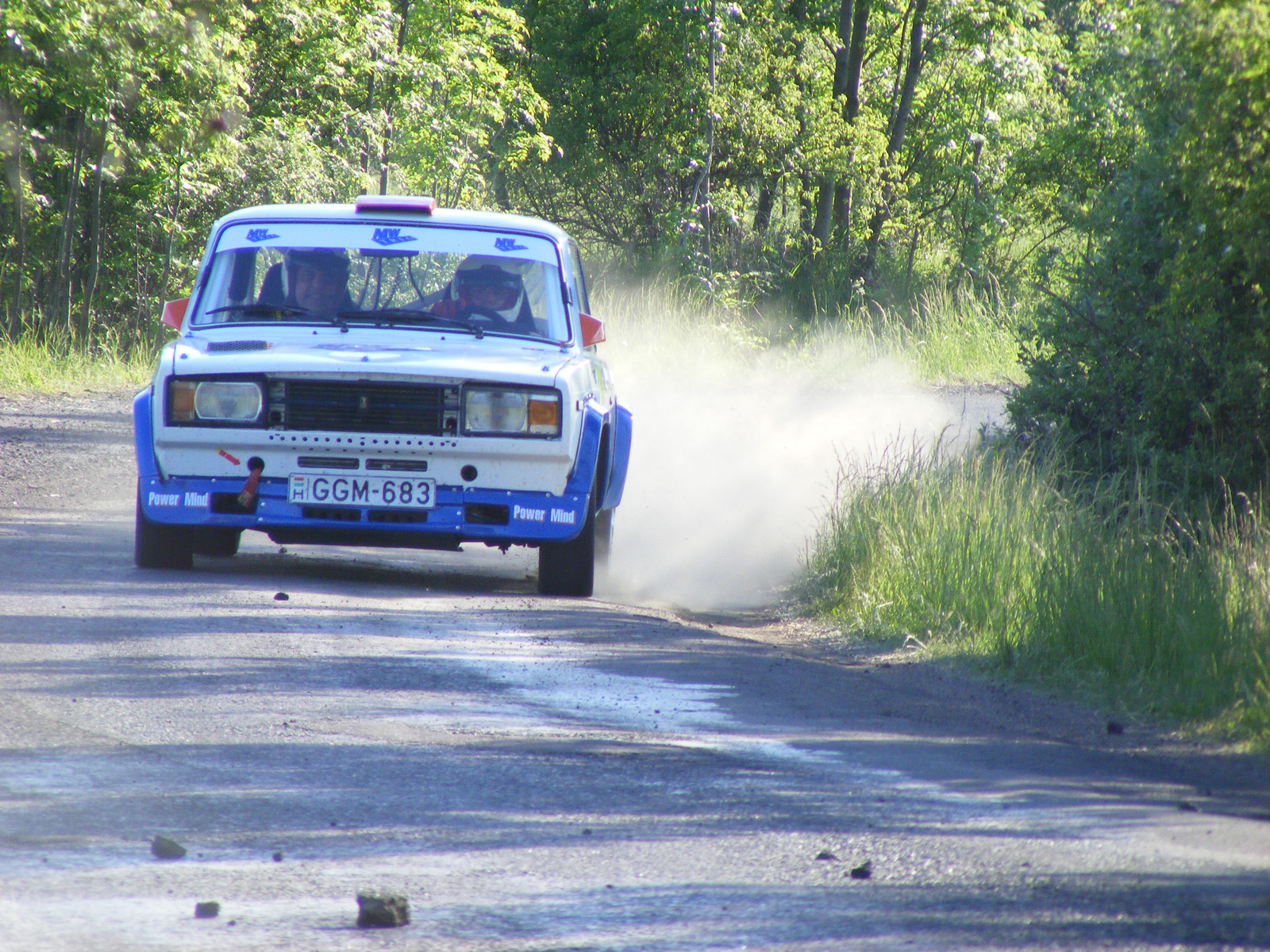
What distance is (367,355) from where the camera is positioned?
7375 millimetres

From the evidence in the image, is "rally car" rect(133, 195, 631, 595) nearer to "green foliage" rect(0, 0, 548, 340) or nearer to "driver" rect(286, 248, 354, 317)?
"driver" rect(286, 248, 354, 317)

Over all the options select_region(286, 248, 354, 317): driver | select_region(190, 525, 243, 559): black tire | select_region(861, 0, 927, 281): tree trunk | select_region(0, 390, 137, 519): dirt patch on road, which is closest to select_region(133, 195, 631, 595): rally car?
select_region(190, 525, 243, 559): black tire

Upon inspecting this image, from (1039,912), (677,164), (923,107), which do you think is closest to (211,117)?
(677,164)

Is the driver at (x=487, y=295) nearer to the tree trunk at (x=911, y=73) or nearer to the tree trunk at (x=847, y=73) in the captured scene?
the tree trunk at (x=847, y=73)

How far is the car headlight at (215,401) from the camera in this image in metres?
7.22

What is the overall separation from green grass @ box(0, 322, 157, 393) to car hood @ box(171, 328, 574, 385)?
10391 mm

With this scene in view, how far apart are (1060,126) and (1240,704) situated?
57.6 ft

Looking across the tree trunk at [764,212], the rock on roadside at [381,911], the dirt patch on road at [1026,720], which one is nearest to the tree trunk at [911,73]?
the tree trunk at [764,212]

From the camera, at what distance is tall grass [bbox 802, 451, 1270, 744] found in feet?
19.4

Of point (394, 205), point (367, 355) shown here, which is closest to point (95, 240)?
point (394, 205)

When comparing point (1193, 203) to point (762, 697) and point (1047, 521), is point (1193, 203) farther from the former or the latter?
point (762, 697)

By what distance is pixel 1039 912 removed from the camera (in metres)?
3.53

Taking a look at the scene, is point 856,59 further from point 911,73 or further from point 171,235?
point 171,235

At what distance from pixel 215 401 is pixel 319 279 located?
1.26 m
